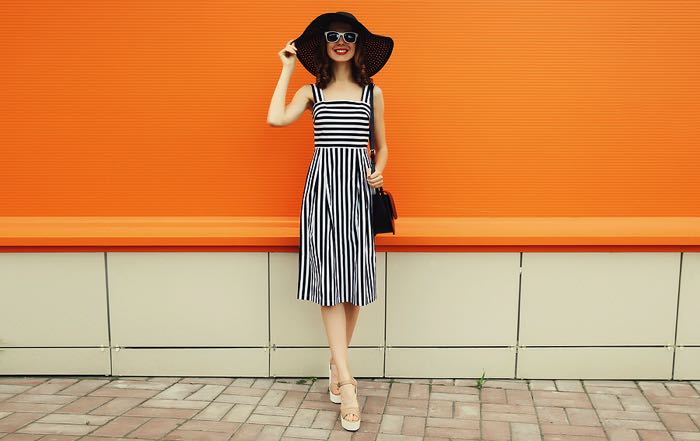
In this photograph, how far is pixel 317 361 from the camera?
10.7ft

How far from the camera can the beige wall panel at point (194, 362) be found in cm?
327

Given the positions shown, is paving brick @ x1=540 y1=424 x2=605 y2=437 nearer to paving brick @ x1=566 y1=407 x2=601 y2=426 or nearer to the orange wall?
paving brick @ x1=566 y1=407 x2=601 y2=426

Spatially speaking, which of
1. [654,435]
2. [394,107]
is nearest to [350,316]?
[394,107]

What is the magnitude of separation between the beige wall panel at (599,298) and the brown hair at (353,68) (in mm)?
1329

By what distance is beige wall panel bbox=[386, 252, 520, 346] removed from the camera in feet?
10.5

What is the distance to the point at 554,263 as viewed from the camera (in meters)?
Result: 3.18

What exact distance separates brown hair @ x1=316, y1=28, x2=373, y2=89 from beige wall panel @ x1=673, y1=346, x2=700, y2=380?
2313 millimetres

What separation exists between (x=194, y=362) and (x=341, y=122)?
1612 mm

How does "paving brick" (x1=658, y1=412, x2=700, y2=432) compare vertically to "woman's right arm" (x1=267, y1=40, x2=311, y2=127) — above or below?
below

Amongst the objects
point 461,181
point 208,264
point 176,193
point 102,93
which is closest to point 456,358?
point 461,181

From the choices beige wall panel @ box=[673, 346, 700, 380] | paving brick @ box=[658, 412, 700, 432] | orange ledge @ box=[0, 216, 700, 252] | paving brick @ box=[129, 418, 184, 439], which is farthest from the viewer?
beige wall panel @ box=[673, 346, 700, 380]

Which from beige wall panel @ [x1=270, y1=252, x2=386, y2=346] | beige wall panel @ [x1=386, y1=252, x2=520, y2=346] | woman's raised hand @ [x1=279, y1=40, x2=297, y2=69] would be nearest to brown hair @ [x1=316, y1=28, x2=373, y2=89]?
woman's raised hand @ [x1=279, y1=40, x2=297, y2=69]

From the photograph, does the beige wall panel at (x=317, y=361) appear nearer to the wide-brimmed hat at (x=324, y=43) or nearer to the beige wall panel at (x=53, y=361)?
the beige wall panel at (x=53, y=361)

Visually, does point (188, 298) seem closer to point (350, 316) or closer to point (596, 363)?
point (350, 316)
